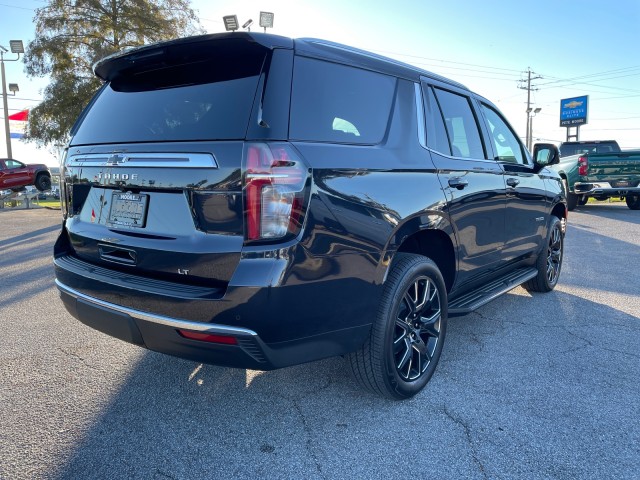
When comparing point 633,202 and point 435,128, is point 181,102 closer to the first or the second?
point 435,128

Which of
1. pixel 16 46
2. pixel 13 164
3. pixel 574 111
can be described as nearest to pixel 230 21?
pixel 13 164

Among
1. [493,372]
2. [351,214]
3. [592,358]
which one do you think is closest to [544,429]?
[493,372]

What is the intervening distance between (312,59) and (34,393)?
8.08ft

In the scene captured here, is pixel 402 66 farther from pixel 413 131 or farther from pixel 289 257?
pixel 289 257

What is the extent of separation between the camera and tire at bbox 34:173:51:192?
22845 millimetres

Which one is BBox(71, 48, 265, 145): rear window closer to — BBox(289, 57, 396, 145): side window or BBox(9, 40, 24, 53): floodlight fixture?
BBox(289, 57, 396, 145): side window

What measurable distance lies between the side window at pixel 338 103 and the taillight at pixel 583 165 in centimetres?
1247

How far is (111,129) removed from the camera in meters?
2.57

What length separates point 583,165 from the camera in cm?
1318

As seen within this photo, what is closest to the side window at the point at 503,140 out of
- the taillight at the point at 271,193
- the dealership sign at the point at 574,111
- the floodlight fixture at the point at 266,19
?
the taillight at the point at 271,193

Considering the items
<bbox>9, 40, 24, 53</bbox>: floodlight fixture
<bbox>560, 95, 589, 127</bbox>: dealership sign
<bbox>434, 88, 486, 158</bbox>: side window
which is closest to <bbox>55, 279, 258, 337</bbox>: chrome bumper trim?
<bbox>434, 88, 486, 158</bbox>: side window

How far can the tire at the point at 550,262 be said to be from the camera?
4816 millimetres

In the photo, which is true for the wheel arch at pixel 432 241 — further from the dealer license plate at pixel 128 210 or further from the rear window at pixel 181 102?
the dealer license plate at pixel 128 210

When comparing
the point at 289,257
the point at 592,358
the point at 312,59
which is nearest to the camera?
the point at 289,257
